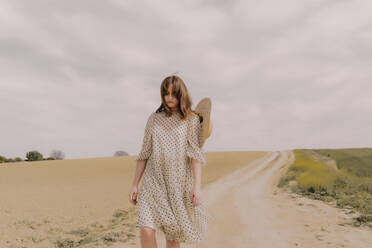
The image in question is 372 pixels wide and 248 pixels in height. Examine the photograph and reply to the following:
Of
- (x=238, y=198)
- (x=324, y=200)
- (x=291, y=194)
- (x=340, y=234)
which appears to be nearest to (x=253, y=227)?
(x=340, y=234)

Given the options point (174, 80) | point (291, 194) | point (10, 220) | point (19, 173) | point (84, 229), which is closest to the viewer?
point (174, 80)

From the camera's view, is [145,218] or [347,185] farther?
[347,185]

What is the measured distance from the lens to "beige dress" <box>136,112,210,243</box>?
2.95 meters

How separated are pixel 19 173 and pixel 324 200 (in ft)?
85.8

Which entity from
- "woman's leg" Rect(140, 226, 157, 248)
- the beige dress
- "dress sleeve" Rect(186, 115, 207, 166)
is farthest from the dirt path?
"dress sleeve" Rect(186, 115, 207, 166)

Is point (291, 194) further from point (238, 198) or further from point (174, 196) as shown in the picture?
point (174, 196)

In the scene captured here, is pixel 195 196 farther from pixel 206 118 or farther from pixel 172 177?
pixel 206 118

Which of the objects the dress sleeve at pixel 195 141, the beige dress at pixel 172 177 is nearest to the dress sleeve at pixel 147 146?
the beige dress at pixel 172 177

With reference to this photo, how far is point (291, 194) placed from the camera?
431 inches

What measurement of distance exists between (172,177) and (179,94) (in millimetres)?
858

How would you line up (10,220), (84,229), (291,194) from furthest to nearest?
(291,194)
(10,220)
(84,229)

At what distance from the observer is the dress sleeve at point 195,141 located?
3.07m

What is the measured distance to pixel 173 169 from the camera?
9.93 ft

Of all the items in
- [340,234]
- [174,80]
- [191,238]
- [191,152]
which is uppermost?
[174,80]
